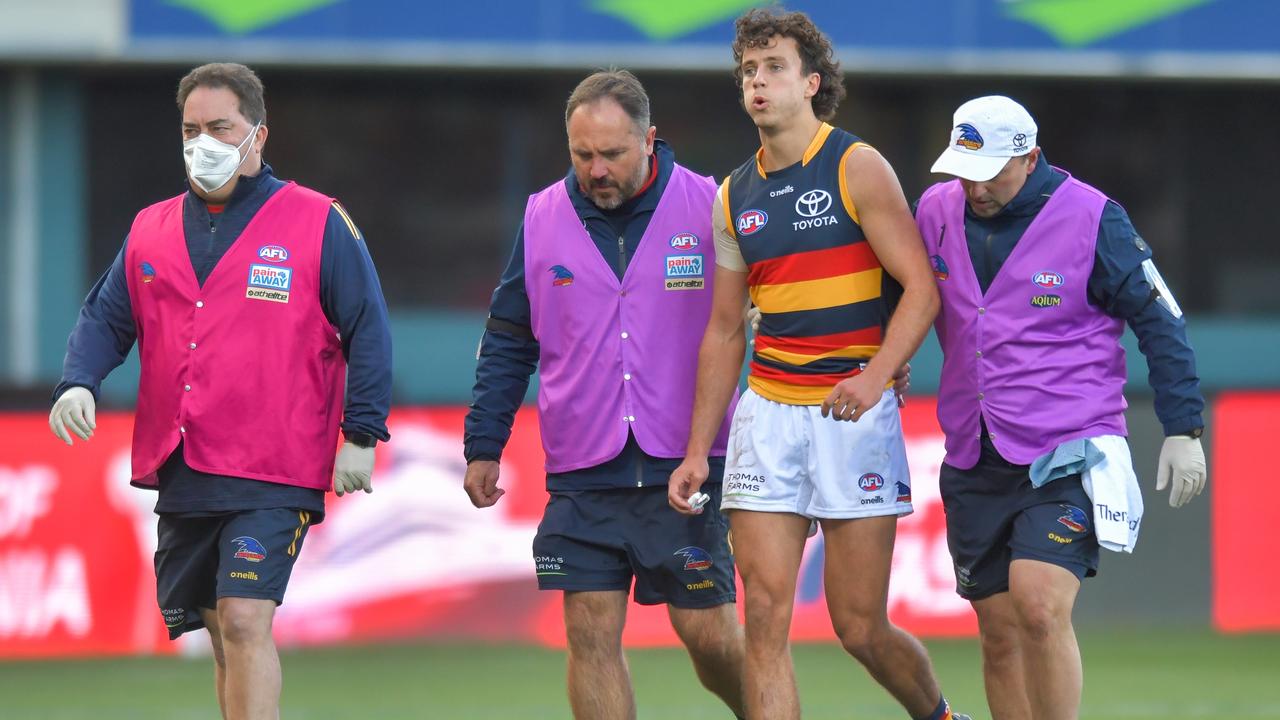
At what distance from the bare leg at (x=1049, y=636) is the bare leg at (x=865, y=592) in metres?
0.46

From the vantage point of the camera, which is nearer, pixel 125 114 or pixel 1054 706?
pixel 1054 706

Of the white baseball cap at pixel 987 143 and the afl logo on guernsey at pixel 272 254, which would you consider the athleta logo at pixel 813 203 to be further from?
the afl logo on guernsey at pixel 272 254

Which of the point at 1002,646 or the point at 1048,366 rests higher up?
the point at 1048,366

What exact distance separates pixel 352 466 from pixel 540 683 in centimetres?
426

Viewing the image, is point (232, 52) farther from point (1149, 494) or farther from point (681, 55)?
point (1149, 494)

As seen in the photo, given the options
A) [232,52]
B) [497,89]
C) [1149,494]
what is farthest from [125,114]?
[1149,494]

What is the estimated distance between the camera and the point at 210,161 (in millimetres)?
6438

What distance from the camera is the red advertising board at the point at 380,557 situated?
442 inches

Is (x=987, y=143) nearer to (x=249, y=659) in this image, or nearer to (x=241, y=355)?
(x=241, y=355)

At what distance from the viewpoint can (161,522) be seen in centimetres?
657

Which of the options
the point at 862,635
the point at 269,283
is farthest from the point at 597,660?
the point at 269,283

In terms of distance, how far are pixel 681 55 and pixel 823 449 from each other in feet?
35.1

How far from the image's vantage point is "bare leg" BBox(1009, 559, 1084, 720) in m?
6.16

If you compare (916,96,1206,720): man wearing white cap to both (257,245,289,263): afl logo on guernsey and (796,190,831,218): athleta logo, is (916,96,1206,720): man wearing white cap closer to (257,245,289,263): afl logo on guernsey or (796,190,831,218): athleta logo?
(796,190,831,218): athleta logo
